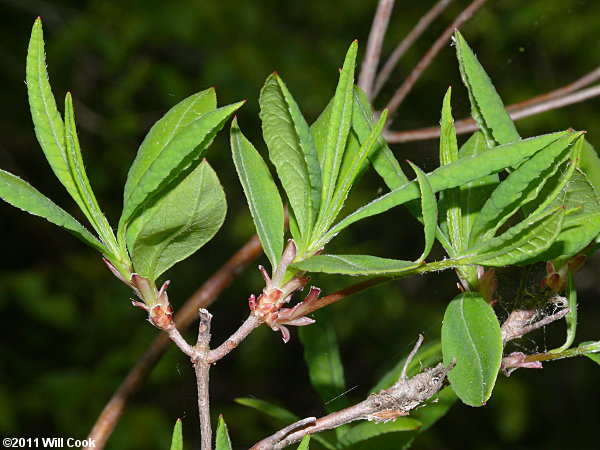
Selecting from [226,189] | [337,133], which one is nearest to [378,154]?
[337,133]

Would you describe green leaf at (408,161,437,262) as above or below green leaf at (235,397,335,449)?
above

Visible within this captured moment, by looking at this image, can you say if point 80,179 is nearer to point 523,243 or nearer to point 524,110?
point 523,243

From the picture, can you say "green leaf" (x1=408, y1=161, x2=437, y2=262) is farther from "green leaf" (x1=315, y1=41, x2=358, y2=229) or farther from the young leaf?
the young leaf

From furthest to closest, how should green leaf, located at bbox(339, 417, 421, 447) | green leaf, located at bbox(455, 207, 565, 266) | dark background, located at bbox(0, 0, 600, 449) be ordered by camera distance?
dark background, located at bbox(0, 0, 600, 449) → green leaf, located at bbox(339, 417, 421, 447) → green leaf, located at bbox(455, 207, 565, 266)

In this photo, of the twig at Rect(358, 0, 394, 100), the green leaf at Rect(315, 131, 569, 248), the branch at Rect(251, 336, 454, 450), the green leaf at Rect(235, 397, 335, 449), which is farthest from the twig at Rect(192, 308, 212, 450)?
the twig at Rect(358, 0, 394, 100)

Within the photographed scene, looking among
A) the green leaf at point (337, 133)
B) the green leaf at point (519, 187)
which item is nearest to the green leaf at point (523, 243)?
the green leaf at point (519, 187)

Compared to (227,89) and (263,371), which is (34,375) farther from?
(227,89)

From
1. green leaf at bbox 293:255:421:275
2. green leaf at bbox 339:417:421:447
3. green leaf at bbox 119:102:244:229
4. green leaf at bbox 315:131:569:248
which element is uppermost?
green leaf at bbox 119:102:244:229

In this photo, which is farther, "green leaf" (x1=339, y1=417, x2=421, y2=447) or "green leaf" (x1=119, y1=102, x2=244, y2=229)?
"green leaf" (x1=339, y1=417, x2=421, y2=447)
